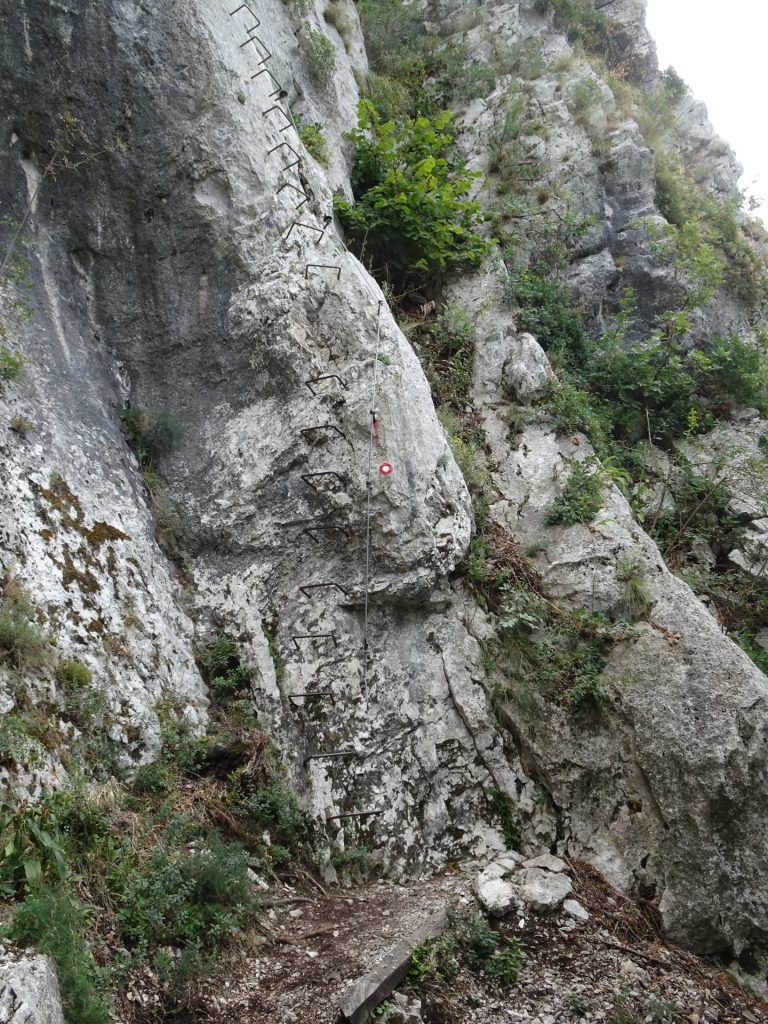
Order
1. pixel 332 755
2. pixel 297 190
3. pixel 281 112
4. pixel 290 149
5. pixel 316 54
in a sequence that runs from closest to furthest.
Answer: pixel 332 755 → pixel 297 190 → pixel 290 149 → pixel 281 112 → pixel 316 54

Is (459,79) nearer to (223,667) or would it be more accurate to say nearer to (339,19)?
(339,19)

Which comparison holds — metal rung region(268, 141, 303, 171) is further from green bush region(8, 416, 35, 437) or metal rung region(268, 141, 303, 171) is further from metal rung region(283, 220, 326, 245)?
green bush region(8, 416, 35, 437)

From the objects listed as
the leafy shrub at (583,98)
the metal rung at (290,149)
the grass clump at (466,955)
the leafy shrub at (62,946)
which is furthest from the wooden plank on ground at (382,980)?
the leafy shrub at (583,98)

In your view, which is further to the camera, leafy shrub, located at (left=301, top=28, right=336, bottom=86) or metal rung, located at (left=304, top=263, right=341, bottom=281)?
leafy shrub, located at (left=301, top=28, right=336, bottom=86)

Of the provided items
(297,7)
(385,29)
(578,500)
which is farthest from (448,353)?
(385,29)

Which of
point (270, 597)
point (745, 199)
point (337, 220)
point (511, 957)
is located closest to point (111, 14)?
point (337, 220)

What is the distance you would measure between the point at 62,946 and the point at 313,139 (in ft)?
30.4

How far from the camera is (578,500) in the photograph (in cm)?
761

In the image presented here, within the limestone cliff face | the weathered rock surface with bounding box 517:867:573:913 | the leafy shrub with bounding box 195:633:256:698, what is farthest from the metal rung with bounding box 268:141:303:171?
the weathered rock surface with bounding box 517:867:573:913

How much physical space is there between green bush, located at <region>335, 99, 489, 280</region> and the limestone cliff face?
144 cm

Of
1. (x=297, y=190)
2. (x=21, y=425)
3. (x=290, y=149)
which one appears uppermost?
(x=290, y=149)

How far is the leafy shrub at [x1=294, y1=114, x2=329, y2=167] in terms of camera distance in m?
9.38

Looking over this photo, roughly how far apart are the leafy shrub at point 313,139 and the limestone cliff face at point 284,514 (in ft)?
3.10

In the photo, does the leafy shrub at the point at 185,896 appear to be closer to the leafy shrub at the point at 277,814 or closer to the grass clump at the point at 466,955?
the leafy shrub at the point at 277,814
